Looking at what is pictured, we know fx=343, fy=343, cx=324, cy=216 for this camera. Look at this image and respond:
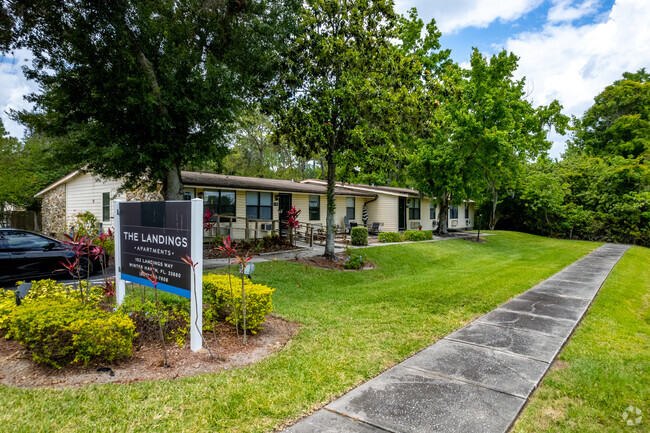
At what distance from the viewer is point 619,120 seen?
3812 centimetres

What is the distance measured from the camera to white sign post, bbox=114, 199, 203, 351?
431 cm

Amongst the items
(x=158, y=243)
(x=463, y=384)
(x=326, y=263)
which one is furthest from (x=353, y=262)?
(x=463, y=384)

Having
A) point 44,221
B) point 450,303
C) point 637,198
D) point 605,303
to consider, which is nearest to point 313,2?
point 450,303

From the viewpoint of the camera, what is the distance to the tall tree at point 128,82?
26.7 feet

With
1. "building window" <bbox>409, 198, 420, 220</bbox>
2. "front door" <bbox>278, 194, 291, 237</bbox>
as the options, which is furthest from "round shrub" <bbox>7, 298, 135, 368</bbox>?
"building window" <bbox>409, 198, 420, 220</bbox>

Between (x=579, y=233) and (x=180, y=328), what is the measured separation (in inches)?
1207

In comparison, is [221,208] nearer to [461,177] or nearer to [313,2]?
[313,2]

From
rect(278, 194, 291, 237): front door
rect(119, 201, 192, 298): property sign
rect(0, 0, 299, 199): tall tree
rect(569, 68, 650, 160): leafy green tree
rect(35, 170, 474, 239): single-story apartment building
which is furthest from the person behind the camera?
rect(569, 68, 650, 160): leafy green tree

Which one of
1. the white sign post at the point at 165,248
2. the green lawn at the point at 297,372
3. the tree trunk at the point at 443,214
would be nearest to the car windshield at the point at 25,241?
the white sign post at the point at 165,248

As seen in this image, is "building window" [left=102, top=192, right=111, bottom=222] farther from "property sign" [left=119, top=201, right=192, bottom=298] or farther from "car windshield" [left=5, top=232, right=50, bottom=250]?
"property sign" [left=119, top=201, right=192, bottom=298]

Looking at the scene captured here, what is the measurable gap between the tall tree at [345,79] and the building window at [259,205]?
5445 mm

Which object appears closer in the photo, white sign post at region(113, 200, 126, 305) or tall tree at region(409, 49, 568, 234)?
white sign post at region(113, 200, 126, 305)

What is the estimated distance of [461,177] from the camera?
2083 centimetres

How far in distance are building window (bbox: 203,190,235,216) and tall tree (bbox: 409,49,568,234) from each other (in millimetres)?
11286
